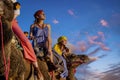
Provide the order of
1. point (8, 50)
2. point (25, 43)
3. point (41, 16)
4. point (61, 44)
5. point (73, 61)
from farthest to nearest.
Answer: point (73, 61)
point (61, 44)
point (41, 16)
point (25, 43)
point (8, 50)

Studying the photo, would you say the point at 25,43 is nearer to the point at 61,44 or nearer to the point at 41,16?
the point at 41,16

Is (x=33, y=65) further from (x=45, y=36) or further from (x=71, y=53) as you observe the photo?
(x=71, y=53)

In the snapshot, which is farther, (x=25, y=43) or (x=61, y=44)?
(x=61, y=44)

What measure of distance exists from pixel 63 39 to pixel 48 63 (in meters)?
3.00

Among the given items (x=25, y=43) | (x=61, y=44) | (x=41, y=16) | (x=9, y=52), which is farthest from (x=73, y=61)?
(x=9, y=52)

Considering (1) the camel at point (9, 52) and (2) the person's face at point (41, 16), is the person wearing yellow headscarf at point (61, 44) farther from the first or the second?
(1) the camel at point (9, 52)

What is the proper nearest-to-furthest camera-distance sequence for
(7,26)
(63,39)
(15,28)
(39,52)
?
(7,26) → (15,28) → (39,52) → (63,39)

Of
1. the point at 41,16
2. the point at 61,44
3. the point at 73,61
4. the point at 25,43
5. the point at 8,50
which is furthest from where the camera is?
the point at 73,61

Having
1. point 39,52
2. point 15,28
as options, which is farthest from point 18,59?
point 39,52

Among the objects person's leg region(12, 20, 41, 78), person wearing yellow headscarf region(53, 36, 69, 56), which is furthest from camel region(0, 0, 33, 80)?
person wearing yellow headscarf region(53, 36, 69, 56)

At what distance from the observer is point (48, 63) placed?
10.8 metres

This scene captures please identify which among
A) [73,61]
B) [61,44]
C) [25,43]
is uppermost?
[61,44]

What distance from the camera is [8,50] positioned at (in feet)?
21.4

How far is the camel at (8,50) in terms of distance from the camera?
19.9 ft
